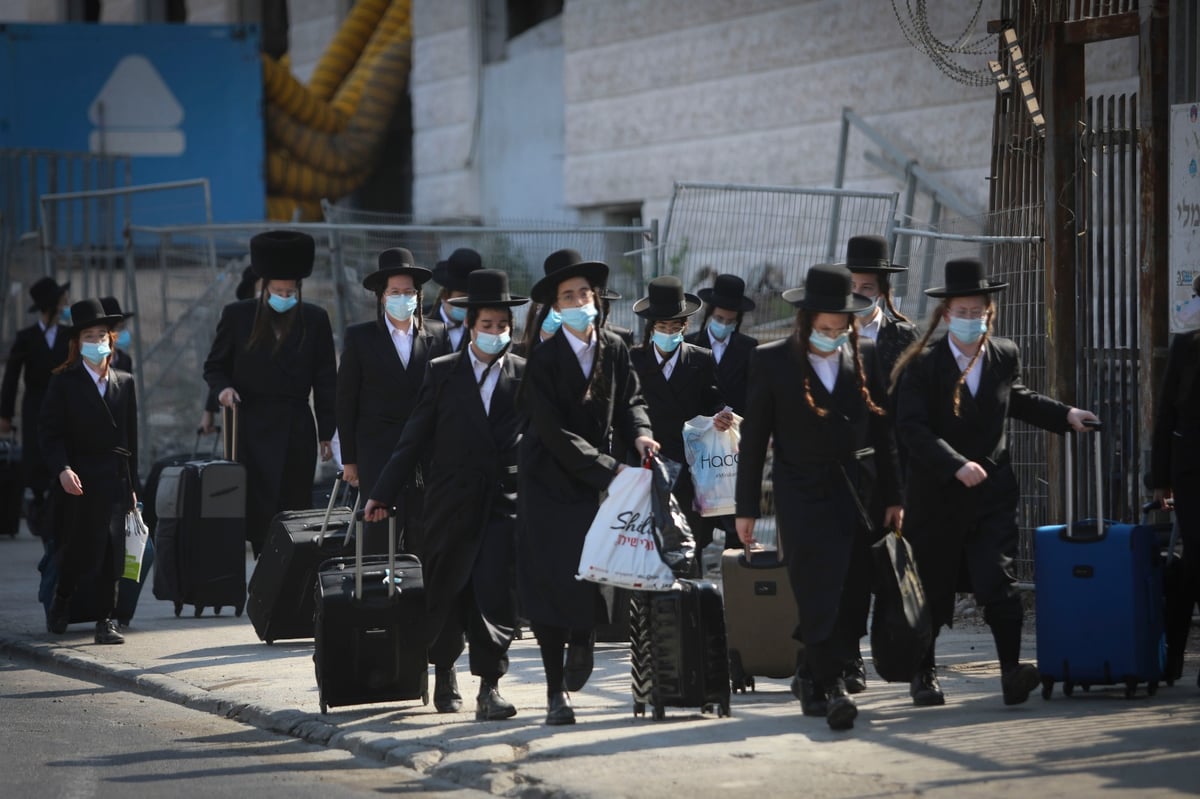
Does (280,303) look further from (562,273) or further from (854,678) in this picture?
(854,678)

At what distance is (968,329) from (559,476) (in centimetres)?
180

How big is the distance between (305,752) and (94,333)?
385cm

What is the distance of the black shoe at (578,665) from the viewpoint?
8.19 metres

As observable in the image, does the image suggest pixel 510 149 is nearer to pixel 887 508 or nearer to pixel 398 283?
pixel 398 283

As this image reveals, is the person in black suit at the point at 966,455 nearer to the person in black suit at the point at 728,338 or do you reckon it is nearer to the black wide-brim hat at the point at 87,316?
the person in black suit at the point at 728,338

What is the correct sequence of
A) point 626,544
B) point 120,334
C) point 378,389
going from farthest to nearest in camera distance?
point 120,334
point 378,389
point 626,544

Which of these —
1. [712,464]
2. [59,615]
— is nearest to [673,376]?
[712,464]

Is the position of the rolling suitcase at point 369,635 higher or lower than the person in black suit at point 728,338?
lower

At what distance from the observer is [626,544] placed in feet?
25.0

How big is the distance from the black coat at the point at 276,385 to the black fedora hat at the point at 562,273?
3396 millimetres

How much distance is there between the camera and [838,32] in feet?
68.2

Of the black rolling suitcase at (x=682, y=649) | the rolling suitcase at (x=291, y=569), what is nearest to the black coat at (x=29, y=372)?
the rolling suitcase at (x=291, y=569)

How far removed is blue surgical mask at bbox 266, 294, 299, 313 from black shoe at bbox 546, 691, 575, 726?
3938 millimetres

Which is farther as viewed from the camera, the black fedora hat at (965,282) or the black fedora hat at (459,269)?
the black fedora hat at (459,269)
